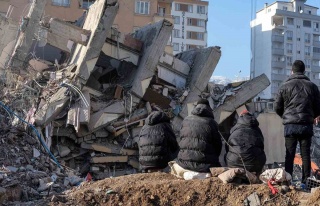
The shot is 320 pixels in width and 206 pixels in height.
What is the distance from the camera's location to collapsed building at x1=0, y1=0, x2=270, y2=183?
12289mm

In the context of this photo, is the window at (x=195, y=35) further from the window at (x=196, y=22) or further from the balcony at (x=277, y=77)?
the balcony at (x=277, y=77)

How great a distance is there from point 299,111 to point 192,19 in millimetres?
72666

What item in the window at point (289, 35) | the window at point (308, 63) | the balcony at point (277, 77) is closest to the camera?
the balcony at point (277, 77)

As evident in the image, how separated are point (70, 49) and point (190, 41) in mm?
63511

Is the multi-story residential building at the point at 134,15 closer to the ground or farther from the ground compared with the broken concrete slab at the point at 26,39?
farther from the ground

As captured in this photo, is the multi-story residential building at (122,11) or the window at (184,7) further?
the window at (184,7)

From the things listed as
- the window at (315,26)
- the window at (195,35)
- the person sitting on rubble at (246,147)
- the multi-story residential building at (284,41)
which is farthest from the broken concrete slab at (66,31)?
the window at (315,26)

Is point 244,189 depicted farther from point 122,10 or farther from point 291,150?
point 122,10

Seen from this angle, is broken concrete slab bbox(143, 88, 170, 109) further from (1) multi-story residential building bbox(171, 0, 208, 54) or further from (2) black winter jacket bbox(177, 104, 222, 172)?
(1) multi-story residential building bbox(171, 0, 208, 54)

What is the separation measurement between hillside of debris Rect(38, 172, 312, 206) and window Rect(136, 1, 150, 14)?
32.4 metres

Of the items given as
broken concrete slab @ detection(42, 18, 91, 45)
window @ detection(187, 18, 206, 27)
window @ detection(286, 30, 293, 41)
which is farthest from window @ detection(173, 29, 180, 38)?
broken concrete slab @ detection(42, 18, 91, 45)

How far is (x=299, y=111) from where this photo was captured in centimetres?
699

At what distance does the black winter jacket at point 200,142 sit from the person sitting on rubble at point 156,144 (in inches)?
40.9

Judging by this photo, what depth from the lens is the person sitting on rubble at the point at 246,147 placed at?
267 inches
